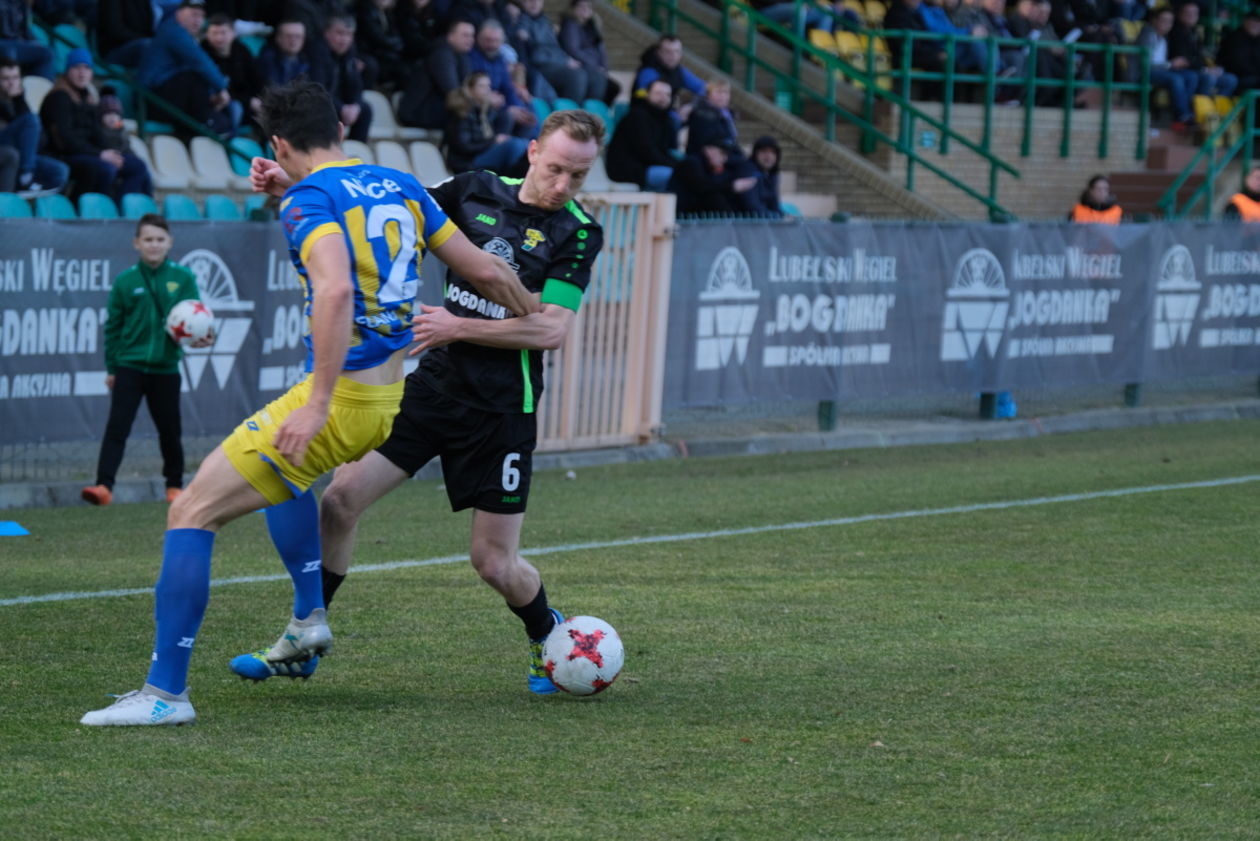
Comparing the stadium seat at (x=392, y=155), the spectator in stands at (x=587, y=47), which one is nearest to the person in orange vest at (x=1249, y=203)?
the spectator in stands at (x=587, y=47)

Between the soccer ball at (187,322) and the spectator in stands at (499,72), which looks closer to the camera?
the soccer ball at (187,322)

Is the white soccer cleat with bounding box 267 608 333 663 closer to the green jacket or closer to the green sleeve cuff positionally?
the green sleeve cuff

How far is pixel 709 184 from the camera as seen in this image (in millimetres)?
18797

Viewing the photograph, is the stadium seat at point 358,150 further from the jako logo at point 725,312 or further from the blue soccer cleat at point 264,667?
the blue soccer cleat at point 264,667

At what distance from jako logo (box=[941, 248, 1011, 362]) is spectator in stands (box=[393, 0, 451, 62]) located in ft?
20.2

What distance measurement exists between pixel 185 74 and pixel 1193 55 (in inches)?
634

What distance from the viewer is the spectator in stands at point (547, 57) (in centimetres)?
2122

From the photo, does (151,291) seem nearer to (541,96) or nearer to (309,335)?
(309,335)

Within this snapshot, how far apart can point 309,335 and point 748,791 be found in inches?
73.6

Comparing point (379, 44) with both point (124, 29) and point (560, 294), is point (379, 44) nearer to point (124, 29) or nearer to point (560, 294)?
point (124, 29)

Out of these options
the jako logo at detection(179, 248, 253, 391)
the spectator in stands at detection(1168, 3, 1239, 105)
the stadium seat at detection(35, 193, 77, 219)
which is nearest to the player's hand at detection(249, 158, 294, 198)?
the jako logo at detection(179, 248, 253, 391)

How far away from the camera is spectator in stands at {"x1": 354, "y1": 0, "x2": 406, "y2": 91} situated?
19.5 meters

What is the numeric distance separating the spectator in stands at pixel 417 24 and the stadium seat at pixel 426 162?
1.49 m

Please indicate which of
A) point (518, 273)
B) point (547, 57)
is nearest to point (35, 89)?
point (547, 57)
